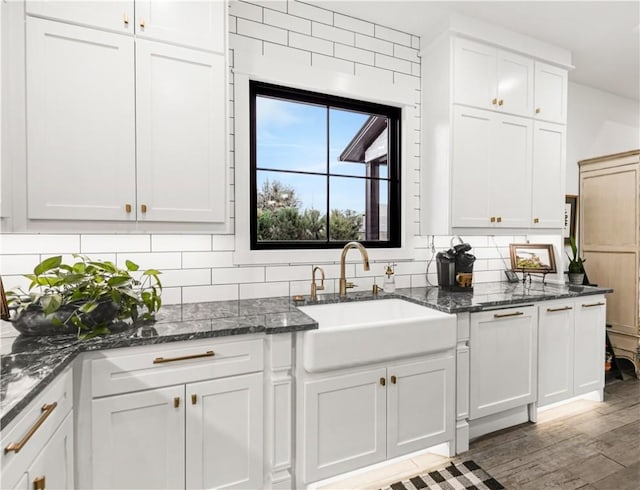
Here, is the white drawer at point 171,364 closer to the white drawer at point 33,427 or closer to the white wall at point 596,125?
the white drawer at point 33,427

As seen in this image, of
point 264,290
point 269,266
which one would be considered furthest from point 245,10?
point 264,290

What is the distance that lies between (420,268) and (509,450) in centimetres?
129

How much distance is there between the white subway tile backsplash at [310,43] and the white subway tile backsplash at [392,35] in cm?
43

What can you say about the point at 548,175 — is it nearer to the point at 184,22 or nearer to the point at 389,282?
the point at 389,282

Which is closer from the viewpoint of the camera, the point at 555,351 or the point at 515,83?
the point at 555,351

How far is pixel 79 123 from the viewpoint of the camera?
1.61m

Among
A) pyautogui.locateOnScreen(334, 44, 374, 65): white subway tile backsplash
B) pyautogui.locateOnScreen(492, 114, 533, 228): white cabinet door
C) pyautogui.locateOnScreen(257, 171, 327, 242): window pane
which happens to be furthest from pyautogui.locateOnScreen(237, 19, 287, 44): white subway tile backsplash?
pyautogui.locateOnScreen(492, 114, 533, 228): white cabinet door

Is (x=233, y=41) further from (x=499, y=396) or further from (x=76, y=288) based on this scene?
(x=499, y=396)

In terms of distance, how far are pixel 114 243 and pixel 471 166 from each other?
2372 mm

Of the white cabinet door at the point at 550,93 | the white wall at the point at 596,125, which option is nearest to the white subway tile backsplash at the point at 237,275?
the white cabinet door at the point at 550,93

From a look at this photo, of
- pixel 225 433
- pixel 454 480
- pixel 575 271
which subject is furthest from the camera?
pixel 575 271

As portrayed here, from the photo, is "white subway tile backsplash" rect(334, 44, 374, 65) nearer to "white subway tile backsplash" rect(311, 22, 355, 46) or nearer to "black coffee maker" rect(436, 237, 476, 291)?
"white subway tile backsplash" rect(311, 22, 355, 46)

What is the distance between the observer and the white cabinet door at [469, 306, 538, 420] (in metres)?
2.21

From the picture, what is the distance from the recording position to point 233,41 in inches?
86.4
